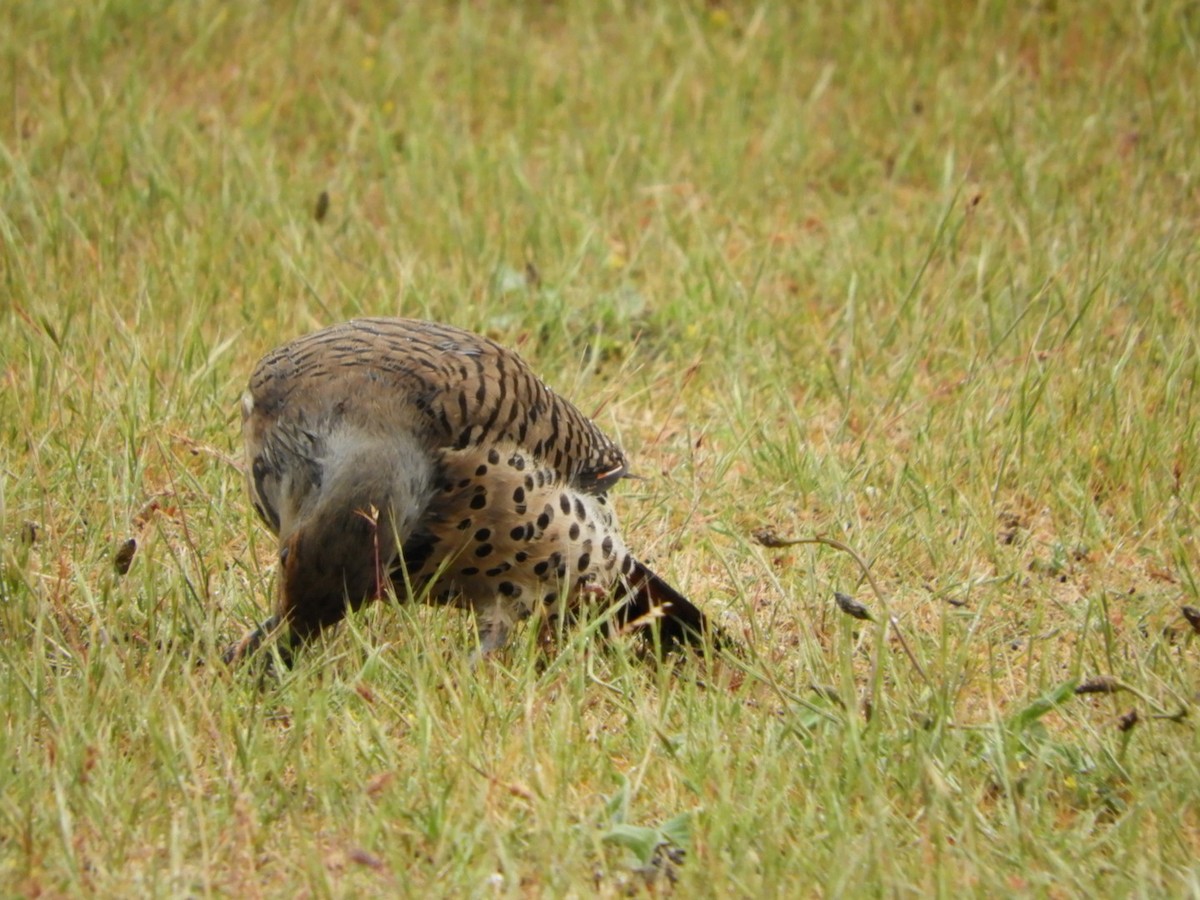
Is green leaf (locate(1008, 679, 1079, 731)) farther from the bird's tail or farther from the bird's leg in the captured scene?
the bird's leg

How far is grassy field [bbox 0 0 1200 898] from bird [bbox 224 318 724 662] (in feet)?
0.48

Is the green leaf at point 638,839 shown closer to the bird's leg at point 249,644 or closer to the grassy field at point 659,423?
the grassy field at point 659,423

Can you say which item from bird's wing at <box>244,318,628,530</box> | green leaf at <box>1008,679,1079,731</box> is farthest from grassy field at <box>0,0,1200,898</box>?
bird's wing at <box>244,318,628,530</box>

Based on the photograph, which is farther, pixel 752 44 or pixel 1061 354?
pixel 752 44

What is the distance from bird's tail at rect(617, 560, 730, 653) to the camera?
3707mm

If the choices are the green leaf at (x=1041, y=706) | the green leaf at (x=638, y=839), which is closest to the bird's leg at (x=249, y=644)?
the green leaf at (x=638, y=839)

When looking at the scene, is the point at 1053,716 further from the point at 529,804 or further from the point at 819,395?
the point at 819,395

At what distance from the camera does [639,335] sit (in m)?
4.95

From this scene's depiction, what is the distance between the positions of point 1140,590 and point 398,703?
186 centimetres

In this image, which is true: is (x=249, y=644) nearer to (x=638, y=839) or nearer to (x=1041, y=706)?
(x=638, y=839)

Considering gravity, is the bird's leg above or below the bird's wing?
below

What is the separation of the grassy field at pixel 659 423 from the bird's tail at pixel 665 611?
11 centimetres

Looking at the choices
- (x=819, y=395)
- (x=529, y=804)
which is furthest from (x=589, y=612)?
(x=819, y=395)

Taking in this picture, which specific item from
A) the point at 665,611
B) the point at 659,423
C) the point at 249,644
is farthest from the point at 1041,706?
the point at 659,423
